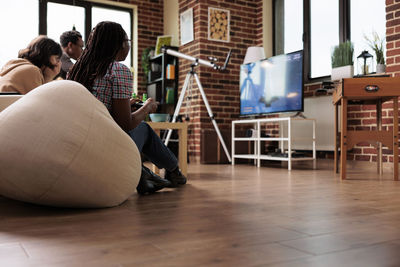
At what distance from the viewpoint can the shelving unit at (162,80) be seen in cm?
570

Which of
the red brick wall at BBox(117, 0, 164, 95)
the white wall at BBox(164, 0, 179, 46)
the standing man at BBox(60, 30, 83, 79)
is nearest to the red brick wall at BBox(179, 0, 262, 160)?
the white wall at BBox(164, 0, 179, 46)

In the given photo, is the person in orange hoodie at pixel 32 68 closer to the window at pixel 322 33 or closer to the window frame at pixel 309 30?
the window frame at pixel 309 30

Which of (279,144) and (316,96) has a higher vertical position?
(316,96)

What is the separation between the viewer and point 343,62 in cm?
379

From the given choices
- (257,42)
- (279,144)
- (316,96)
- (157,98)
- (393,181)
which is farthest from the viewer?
(157,98)

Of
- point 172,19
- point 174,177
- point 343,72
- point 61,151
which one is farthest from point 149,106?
point 172,19

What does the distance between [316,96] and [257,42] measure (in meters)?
1.35

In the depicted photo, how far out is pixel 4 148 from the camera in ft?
5.17

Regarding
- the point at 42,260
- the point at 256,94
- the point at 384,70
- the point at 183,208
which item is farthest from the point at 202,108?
the point at 42,260

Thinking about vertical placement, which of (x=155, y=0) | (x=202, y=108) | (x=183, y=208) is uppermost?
(x=155, y=0)

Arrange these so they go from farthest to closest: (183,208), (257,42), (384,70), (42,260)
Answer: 1. (257,42)
2. (384,70)
3. (183,208)
4. (42,260)

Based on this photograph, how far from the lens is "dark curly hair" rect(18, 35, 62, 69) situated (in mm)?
2520

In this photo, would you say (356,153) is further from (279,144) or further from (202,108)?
(202,108)

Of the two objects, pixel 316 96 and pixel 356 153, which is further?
pixel 316 96
